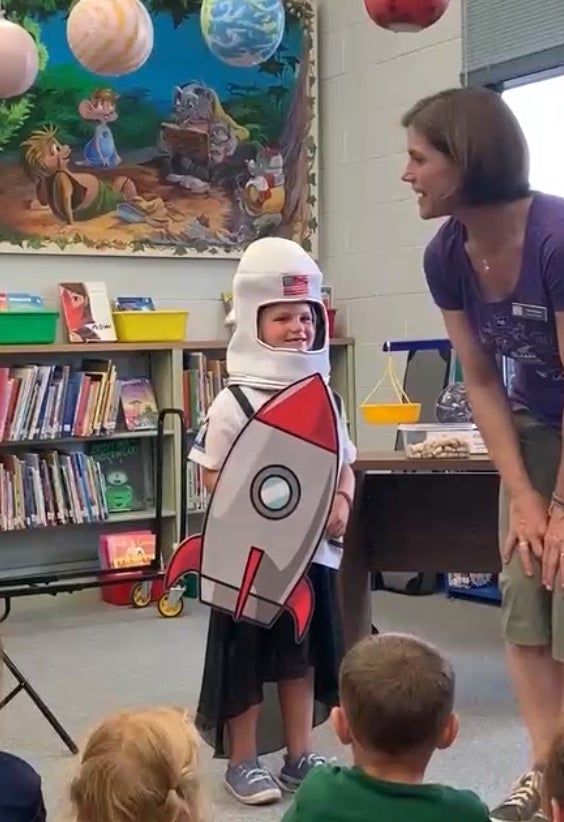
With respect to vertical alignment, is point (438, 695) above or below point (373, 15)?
below

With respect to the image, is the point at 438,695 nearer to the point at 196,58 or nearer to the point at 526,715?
the point at 526,715

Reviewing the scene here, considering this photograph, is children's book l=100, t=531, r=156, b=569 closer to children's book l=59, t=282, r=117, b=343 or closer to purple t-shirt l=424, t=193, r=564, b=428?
children's book l=59, t=282, r=117, b=343

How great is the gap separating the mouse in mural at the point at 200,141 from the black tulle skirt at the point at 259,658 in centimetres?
289

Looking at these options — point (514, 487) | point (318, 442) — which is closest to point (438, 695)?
point (514, 487)

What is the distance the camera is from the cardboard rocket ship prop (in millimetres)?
2406

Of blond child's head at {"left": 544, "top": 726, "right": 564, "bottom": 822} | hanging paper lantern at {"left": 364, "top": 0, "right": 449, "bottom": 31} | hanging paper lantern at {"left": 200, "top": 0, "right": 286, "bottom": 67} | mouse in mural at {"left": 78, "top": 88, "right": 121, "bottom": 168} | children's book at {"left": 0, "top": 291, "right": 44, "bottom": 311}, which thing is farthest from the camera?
mouse in mural at {"left": 78, "top": 88, "right": 121, "bottom": 168}

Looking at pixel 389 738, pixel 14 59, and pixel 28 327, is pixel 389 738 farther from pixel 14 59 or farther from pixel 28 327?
pixel 28 327

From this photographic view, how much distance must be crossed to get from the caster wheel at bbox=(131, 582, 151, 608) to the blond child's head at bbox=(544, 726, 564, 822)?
3.60 meters

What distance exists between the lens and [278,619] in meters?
2.46

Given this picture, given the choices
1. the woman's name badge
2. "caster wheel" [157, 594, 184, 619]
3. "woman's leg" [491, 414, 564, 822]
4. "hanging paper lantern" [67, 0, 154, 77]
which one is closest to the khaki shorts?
"woman's leg" [491, 414, 564, 822]

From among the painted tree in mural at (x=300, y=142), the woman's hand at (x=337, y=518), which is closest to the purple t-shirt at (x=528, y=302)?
the woman's hand at (x=337, y=518)

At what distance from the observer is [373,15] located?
8.91 ft

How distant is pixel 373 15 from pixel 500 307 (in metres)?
1.06

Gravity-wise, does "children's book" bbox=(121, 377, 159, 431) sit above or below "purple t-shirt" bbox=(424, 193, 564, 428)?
below
